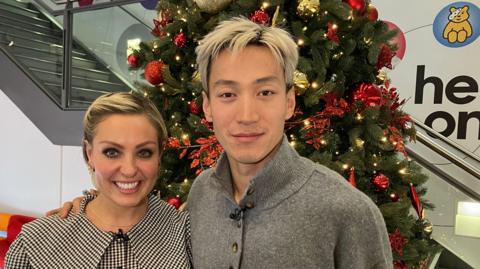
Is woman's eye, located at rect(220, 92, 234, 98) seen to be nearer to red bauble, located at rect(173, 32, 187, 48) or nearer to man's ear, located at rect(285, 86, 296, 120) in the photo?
man's ear, located at rect(285, 86, 296, 120)

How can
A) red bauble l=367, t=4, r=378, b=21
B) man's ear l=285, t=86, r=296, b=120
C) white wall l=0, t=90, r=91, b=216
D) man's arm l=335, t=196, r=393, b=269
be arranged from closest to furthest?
1. man's arm l=335, t=196, r=393, b=269
2. man's ear l=285, t=86, r=296, b=120
3. red bauble l=367, t=4, r=378, b=21
4. white wall l=0, t=90, r=91, b=216

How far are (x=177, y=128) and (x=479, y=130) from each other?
126 inches

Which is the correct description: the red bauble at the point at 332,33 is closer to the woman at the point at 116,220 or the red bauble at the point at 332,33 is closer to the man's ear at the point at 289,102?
the man's ear at the point at 289,102

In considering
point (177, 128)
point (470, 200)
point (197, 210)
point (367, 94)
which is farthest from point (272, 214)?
point (470, 200)

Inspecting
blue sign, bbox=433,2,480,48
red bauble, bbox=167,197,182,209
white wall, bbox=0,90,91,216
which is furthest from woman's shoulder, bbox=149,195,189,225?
blue sign, bbox=433,2,480,48

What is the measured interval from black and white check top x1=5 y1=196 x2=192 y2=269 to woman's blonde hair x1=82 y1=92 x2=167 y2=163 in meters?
0.24

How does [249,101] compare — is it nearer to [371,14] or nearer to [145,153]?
[145,153]

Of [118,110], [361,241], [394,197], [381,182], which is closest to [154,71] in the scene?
[118,110]

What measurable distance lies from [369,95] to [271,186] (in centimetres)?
98

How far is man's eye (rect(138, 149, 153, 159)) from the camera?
1.33 m

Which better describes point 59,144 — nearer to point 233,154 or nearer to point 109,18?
point 109,18

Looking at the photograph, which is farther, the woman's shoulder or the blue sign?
the blue sign

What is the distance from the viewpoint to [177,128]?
7.29 feet

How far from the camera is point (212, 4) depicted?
6.70 feet
